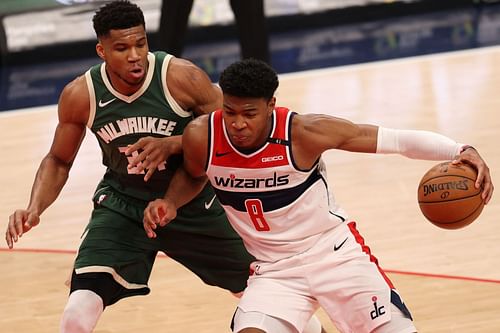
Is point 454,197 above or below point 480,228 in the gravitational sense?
above

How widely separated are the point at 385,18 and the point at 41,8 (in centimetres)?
432

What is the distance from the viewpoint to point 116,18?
5004 millimetres

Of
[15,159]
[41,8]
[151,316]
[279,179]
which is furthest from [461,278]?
[41,8]

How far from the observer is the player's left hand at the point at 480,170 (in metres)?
4.61

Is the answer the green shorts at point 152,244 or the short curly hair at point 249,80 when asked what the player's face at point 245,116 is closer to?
the short curly hair at point 249,80

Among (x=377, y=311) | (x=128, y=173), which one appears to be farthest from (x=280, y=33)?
(x=377, y=311)

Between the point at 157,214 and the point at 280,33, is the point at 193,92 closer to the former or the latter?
the point at 157,214

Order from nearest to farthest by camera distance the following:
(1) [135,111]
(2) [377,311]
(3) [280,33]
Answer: (2) [377,311] → (1) [135,111] → (3) [280,33]

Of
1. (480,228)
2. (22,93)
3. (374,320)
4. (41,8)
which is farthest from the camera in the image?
(41,8)

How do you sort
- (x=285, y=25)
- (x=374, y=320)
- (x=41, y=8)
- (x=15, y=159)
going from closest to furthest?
(x=374, y=320), (x=15, y=159), (x=41, y=8), (x=285, y=25)

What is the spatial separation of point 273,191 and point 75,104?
1.12m

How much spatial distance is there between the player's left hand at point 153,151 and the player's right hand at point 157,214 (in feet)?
0.49

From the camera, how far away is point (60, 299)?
6691mm

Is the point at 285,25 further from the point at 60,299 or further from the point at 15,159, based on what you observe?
Answer: the point at 60,299
